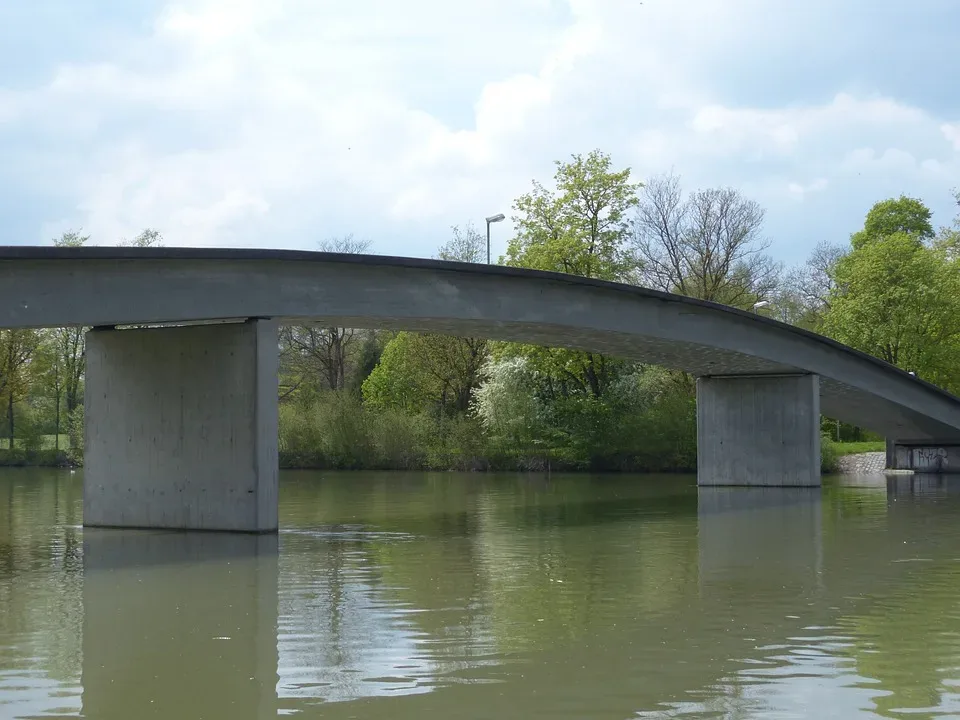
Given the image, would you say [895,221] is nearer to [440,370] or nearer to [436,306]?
[440,370]

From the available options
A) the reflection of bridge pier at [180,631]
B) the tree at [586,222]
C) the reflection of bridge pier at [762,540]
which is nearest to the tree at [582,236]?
the tree at [586,222]

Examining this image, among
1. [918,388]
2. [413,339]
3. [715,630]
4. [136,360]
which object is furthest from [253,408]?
[413,339]

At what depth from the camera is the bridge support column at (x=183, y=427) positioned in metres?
18.8

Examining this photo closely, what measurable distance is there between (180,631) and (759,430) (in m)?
25.5

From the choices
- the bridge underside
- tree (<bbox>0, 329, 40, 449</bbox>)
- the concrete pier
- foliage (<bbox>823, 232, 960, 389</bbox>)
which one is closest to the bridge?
the bridge underside

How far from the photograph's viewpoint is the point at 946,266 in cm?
4981

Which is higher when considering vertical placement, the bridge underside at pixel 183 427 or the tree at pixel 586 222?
the tree at pixel 586 222

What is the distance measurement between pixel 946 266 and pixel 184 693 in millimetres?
47693

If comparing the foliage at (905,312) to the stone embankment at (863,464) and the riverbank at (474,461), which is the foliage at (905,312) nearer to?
the stone embankment at (863,464)

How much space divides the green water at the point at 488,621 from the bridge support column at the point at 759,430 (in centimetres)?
1093

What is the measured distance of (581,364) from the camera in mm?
48375

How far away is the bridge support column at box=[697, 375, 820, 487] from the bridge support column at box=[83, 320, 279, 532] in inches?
699

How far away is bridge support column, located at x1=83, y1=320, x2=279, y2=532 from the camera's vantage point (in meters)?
18.8

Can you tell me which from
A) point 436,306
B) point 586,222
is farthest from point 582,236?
point 436,306
